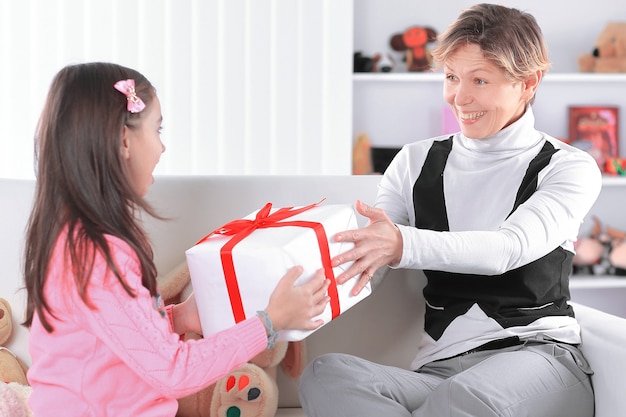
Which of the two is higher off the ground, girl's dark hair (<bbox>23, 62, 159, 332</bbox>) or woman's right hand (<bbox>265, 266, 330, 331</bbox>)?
girl's dark hair (<bbox>23, 62, 159, 332</bbox>)

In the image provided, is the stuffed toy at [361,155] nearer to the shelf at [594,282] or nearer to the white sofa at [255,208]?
the shelf at [594,282]

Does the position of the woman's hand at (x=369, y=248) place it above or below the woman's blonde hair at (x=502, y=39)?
below

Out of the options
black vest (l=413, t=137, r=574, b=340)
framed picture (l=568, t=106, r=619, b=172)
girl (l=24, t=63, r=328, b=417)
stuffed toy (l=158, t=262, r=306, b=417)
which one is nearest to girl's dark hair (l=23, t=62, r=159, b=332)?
girl (l=24, t=63, r=328, b=417)

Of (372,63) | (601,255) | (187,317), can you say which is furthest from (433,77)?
(187,317)

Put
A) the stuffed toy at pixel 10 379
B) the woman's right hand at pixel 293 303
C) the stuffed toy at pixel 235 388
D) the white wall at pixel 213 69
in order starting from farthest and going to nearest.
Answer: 1. the white wall at pixel 213 69
2. the stuffed toy at pixel 235 388
3. the stuffed toy at pixel 10 379
4. the woman's right hand at pixel 293 303

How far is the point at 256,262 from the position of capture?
3.92 feet

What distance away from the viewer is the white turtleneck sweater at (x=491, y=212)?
1.39 metres

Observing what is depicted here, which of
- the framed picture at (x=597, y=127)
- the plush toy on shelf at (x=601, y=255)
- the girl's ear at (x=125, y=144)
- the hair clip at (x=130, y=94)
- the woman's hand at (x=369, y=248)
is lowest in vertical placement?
the plush toy on shelf at (x=601, y=255)

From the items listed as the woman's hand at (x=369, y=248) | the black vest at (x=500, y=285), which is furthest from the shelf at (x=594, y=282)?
the woman's hand at (x=369, y=248)

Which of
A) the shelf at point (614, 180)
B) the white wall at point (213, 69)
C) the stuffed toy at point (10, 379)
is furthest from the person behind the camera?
the shelf at point (614, 180)

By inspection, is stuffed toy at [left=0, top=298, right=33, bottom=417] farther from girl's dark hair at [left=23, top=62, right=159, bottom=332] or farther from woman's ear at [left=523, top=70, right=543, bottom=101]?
woman's ear at [left=523, top=70, right=543, bottom=101]

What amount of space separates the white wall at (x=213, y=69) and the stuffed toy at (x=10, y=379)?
1632 millimetres

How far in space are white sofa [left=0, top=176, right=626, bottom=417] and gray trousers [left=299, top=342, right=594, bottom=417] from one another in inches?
8.7

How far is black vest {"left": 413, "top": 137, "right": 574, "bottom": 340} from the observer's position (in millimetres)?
1513
